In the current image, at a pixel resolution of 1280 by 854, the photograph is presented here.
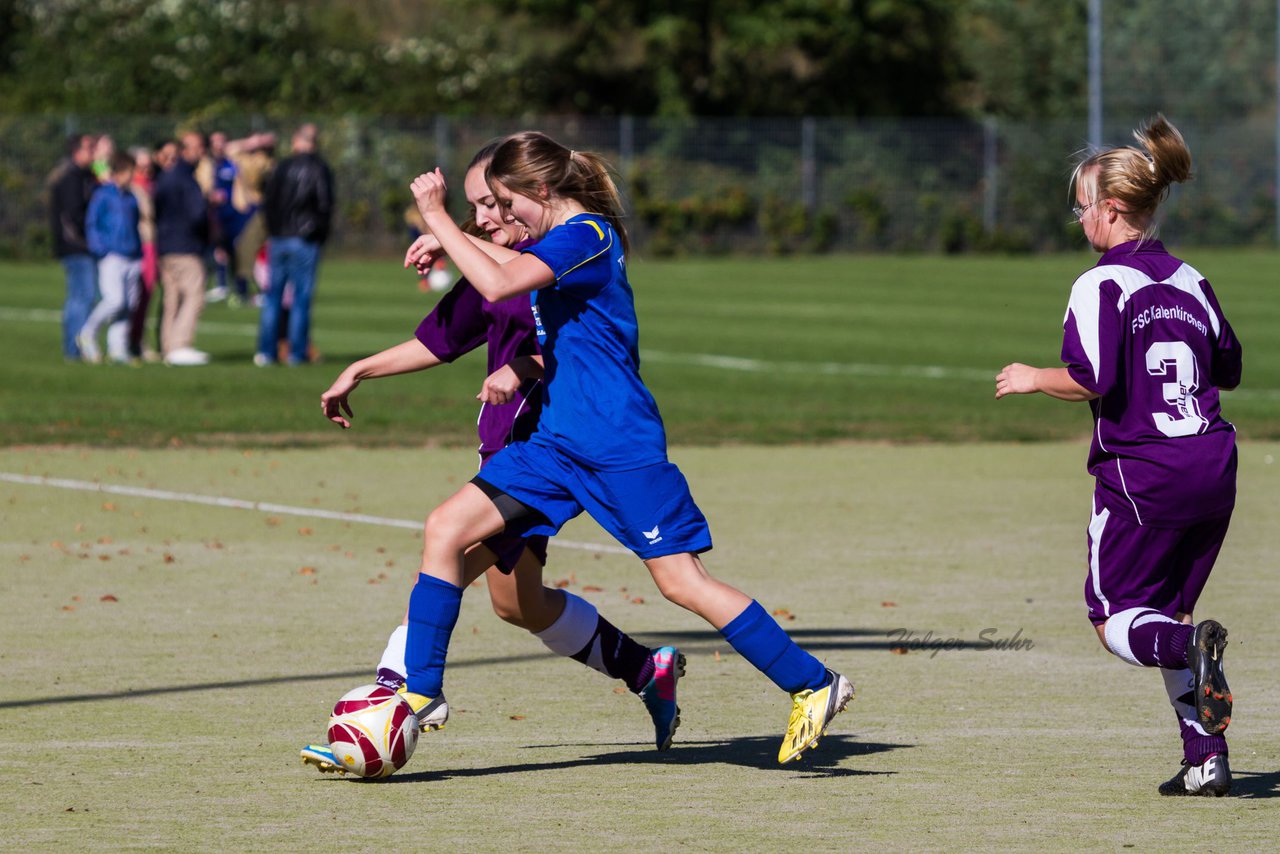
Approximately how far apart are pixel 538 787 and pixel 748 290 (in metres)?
27.6

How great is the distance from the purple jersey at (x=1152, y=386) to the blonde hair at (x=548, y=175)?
1.29m

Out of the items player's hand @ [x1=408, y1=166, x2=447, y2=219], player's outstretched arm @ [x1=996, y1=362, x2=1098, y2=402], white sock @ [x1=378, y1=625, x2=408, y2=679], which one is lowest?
white sock @ [x1=378, y1=625, x2=408, y2=679]

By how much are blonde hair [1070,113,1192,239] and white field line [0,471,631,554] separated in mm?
4901

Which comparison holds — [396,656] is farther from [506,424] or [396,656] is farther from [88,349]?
[88,349]

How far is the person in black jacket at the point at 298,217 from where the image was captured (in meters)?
18.8

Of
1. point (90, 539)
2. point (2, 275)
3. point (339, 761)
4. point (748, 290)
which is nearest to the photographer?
point (339, 761)

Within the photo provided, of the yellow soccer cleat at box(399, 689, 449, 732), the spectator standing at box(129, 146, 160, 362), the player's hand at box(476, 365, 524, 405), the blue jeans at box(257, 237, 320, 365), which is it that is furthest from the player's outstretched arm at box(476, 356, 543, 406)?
the spectator standing at box(129, 146, 160, 362)

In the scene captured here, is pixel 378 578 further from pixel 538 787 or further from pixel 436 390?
pixel 436 390

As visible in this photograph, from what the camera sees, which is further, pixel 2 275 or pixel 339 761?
pixel 2 275

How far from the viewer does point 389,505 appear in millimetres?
11797

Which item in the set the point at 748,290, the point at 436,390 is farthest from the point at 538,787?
the point at 748,290

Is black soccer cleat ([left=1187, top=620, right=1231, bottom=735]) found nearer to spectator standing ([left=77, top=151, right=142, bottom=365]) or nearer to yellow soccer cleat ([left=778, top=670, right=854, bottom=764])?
yellow soccer cleat ([left=778, top=670, right=854, bottom=764])

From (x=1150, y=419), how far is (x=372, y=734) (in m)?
2.21

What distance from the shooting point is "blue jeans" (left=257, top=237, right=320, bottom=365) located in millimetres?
19016
